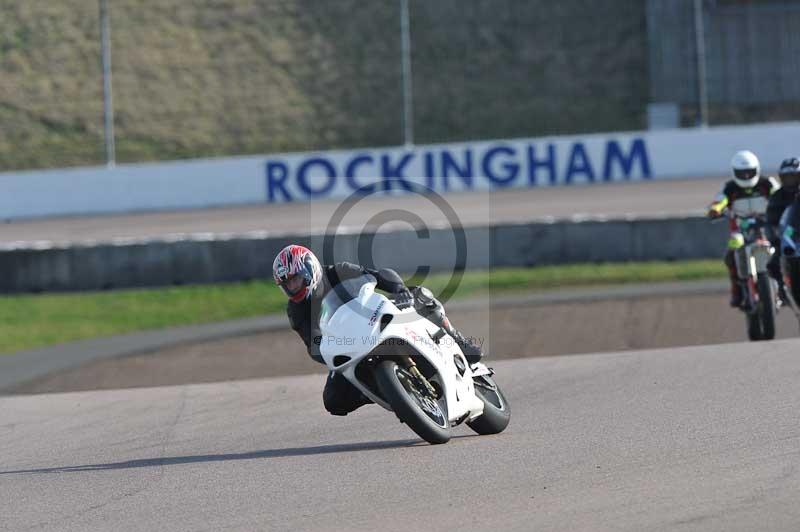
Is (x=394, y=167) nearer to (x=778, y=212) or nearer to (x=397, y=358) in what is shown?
(x=778, y=212)

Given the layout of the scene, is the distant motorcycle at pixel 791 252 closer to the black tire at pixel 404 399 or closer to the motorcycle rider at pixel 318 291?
the motorcycle rider at pixel 318 291

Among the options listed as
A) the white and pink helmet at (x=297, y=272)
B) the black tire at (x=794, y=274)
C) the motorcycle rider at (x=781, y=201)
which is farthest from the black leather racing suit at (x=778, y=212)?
the white and pink helmet at (x=297, y=272)

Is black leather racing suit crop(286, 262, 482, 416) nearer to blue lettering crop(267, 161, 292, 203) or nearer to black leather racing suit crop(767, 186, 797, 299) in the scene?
black leather racing suit crop(767, 186, 797, 299)

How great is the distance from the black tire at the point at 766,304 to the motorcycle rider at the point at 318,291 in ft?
18.3

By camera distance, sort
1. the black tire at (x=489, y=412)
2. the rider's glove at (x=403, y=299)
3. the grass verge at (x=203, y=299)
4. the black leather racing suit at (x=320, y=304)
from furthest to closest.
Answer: the grass verge at (x=203, y=299) < the black tire at (x=489, y=412) < the black leather racing suit at (x=320, y=304) < the rider's glove at (x=403, y=299)

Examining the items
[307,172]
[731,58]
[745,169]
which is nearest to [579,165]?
[731,58]

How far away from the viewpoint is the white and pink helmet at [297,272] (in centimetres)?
707

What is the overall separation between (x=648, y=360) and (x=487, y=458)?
4002 mm

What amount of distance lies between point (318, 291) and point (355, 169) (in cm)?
1986

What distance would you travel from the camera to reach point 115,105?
3078 cm

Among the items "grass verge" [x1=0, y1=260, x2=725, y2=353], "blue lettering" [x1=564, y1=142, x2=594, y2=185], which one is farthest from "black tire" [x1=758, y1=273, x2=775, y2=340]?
"blue lettering" [x1=564, y1=142, x2=594, y2=185]

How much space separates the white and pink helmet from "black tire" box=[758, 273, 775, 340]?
6.36m

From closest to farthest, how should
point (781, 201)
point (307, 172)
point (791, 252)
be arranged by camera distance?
1. point (791, 252)
2. point (781, 201)
3. point (307, 172)

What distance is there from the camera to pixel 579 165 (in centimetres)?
2689
